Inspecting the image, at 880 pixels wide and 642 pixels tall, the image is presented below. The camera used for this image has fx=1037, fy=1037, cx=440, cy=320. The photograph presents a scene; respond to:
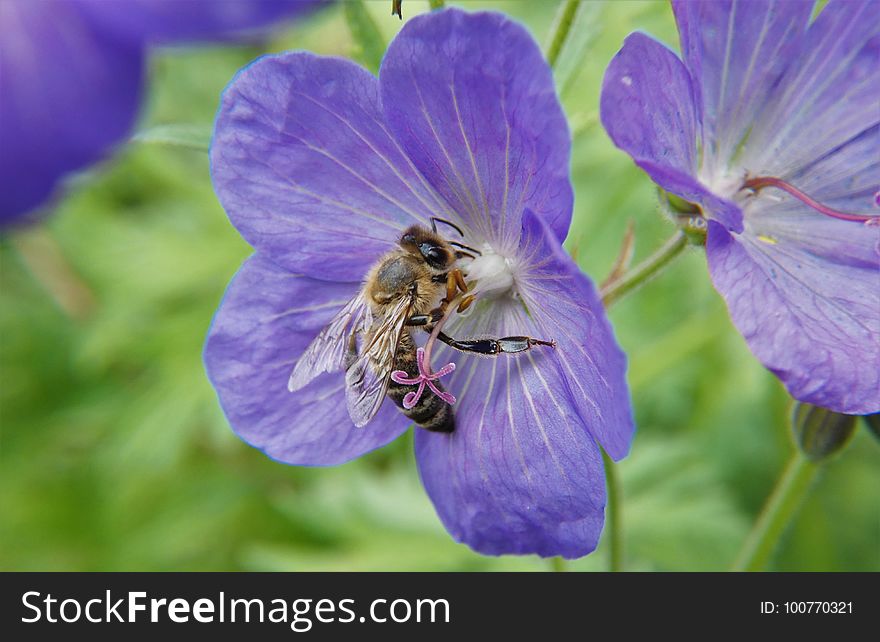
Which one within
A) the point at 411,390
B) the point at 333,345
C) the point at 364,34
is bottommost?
the point at 411,390

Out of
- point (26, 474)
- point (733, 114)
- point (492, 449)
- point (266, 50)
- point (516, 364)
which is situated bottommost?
point (492, 449)

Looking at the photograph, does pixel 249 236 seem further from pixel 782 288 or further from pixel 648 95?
pixel 782 288

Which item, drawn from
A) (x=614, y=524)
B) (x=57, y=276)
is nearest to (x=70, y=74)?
(x=614, y=524)

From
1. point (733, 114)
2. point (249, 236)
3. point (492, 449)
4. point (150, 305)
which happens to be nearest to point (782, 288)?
point (733, 114)

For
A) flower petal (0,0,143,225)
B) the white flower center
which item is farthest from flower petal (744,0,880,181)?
flower petal (0,0,143,225)

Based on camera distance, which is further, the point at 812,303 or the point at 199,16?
the point at 812,303

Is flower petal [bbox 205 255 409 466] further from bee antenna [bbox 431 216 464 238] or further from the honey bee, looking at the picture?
bee antenna [bbox 431 216 464 238]

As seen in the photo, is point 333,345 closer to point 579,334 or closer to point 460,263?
point 460,263
